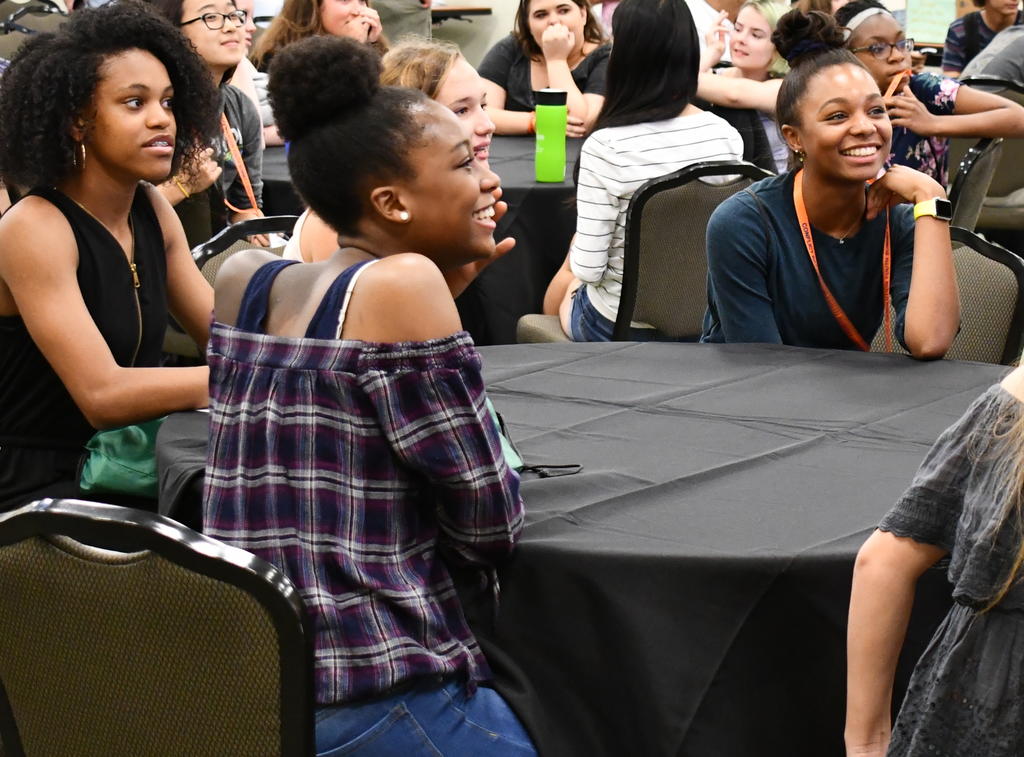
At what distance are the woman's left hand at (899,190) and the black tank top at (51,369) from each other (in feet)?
4.23

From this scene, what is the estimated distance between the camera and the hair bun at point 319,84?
1503 mm

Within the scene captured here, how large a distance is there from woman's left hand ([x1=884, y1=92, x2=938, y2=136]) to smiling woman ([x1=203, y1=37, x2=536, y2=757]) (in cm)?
291

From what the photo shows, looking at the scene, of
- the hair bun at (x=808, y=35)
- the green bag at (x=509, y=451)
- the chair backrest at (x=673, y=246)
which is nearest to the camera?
the green bag at (x=509, y=451)

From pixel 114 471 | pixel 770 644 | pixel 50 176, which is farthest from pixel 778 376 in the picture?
pixel 50 176

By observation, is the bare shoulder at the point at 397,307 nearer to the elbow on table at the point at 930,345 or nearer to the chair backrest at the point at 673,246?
the elbow on table at the point at 930,345

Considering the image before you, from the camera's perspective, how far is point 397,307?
1.38 meters

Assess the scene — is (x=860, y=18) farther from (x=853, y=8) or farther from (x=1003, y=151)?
(x=1003, y=151)

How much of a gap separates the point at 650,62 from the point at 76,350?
5.79 ft

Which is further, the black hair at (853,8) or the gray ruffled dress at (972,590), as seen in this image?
the black hair at (853,8)

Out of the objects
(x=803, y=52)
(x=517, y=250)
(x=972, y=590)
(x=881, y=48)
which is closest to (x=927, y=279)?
(x=803, y=52)

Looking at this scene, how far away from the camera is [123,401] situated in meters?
2.01

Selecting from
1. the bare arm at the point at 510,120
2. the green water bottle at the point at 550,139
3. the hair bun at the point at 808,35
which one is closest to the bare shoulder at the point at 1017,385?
the hair bun at the point at 808,35

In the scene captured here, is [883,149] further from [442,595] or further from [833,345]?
[442,595]

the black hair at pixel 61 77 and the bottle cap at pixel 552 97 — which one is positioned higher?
the black hair at pixel 61 77
